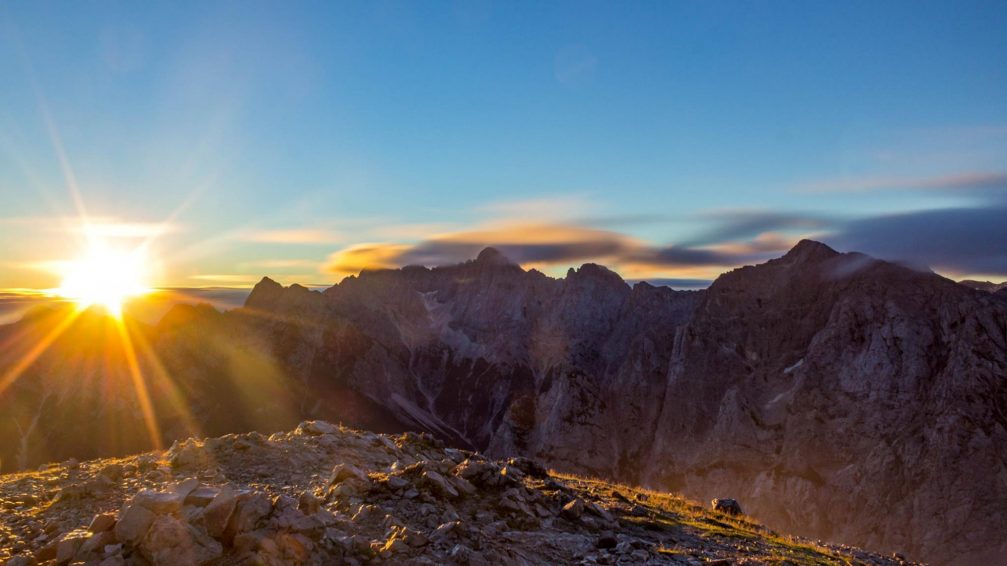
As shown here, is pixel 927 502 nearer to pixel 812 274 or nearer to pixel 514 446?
pixel 812 274

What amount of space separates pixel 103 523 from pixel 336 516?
410 cm

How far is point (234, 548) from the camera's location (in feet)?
36.4

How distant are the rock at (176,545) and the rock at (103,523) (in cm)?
92

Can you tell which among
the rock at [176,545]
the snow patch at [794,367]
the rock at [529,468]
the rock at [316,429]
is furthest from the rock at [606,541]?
the snow patch at [794,367]

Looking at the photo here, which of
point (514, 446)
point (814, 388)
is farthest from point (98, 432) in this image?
point (814, 388)

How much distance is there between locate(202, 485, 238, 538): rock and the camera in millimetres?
11281

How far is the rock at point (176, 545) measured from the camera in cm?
1060

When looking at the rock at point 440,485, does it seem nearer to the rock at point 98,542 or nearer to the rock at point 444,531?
the rock at point 444,531

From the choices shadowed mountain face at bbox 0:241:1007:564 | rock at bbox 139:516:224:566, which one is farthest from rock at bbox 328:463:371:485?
shadowed mountain face at bbox 0:241:1007:564

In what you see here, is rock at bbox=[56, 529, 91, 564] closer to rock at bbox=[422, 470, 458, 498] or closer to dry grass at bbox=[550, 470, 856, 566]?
rock at bbox=[422, 470, 458, 498]

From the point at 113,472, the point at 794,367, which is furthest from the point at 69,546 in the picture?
the point at 794,367

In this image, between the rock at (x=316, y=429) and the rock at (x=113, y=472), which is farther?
the rock at (x=316, y=429)

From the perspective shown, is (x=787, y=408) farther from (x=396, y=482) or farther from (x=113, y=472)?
(x=113, y=472)

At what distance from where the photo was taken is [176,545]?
35.3ft
